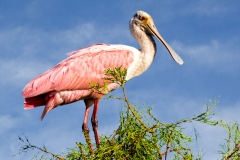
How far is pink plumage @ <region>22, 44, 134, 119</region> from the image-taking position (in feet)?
31.2

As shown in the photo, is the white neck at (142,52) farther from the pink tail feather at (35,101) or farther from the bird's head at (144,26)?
the pink tail feather at (35,101)

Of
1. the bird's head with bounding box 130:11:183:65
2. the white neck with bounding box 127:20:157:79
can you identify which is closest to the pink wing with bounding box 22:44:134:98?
the white neck with bounding box 127:20:157:79

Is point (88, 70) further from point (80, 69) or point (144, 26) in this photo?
point (144, 26)

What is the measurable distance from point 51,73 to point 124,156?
4641 millimetres

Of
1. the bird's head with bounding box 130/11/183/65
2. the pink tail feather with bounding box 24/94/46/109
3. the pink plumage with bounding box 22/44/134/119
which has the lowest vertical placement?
the pink tail feather with bounding box 24/94/46/109

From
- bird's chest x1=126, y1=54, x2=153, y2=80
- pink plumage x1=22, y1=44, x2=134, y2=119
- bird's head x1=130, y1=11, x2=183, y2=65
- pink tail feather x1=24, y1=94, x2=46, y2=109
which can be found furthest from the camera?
bird's head x1=130, y1=11, x2=183, y2=65

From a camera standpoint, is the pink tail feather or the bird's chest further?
the bird's chest

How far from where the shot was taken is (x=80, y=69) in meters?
9.95

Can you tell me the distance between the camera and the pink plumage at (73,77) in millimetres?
9516

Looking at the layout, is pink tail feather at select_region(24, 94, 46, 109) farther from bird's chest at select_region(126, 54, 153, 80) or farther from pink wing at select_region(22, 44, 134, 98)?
bird's chest at select_region(126, 54, 153, 80)

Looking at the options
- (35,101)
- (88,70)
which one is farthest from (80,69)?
(35,101)

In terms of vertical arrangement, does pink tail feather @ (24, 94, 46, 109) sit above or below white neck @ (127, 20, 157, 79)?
below

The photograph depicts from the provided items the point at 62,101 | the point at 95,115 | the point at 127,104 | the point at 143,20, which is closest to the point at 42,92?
the point at 62,101

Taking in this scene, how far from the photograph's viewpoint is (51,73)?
9.71 metres
